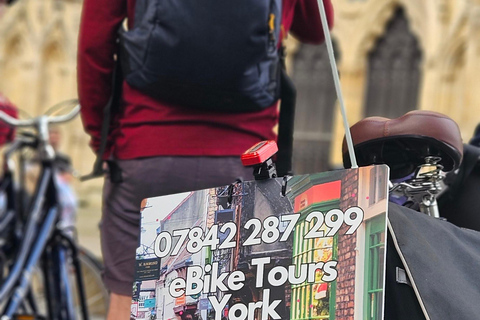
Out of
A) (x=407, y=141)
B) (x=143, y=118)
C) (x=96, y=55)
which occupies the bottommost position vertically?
(x=407, y=141)

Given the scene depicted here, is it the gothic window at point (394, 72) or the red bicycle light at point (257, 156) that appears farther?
the gothic window at point (394, 72)

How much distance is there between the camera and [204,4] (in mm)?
2381

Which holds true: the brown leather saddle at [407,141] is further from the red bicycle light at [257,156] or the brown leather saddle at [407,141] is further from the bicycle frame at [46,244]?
the bicycle frame at [46,244]

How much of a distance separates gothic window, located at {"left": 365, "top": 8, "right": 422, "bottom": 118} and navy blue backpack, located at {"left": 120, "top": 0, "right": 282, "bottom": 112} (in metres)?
11.0

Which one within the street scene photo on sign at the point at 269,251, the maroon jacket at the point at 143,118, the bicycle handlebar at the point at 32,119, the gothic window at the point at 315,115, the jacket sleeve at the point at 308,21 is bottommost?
the street scene photo on sign at the point at 269,251

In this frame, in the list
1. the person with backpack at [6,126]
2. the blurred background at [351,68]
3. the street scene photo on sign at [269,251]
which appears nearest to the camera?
the street scene photo on sign at [269,251]

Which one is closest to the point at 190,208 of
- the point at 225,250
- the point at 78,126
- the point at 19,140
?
the point at 225,250

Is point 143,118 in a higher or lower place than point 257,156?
higher

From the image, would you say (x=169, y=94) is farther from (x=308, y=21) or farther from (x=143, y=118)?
(x=308, y=21)

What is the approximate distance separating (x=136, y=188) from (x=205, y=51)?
1.45ft

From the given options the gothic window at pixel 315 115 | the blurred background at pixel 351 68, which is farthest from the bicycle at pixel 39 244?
the gothic window at pixel 315 115

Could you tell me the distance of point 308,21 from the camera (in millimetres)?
2826

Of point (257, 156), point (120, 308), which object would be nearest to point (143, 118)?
point (120, 308)

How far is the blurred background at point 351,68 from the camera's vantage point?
12.8 meters
